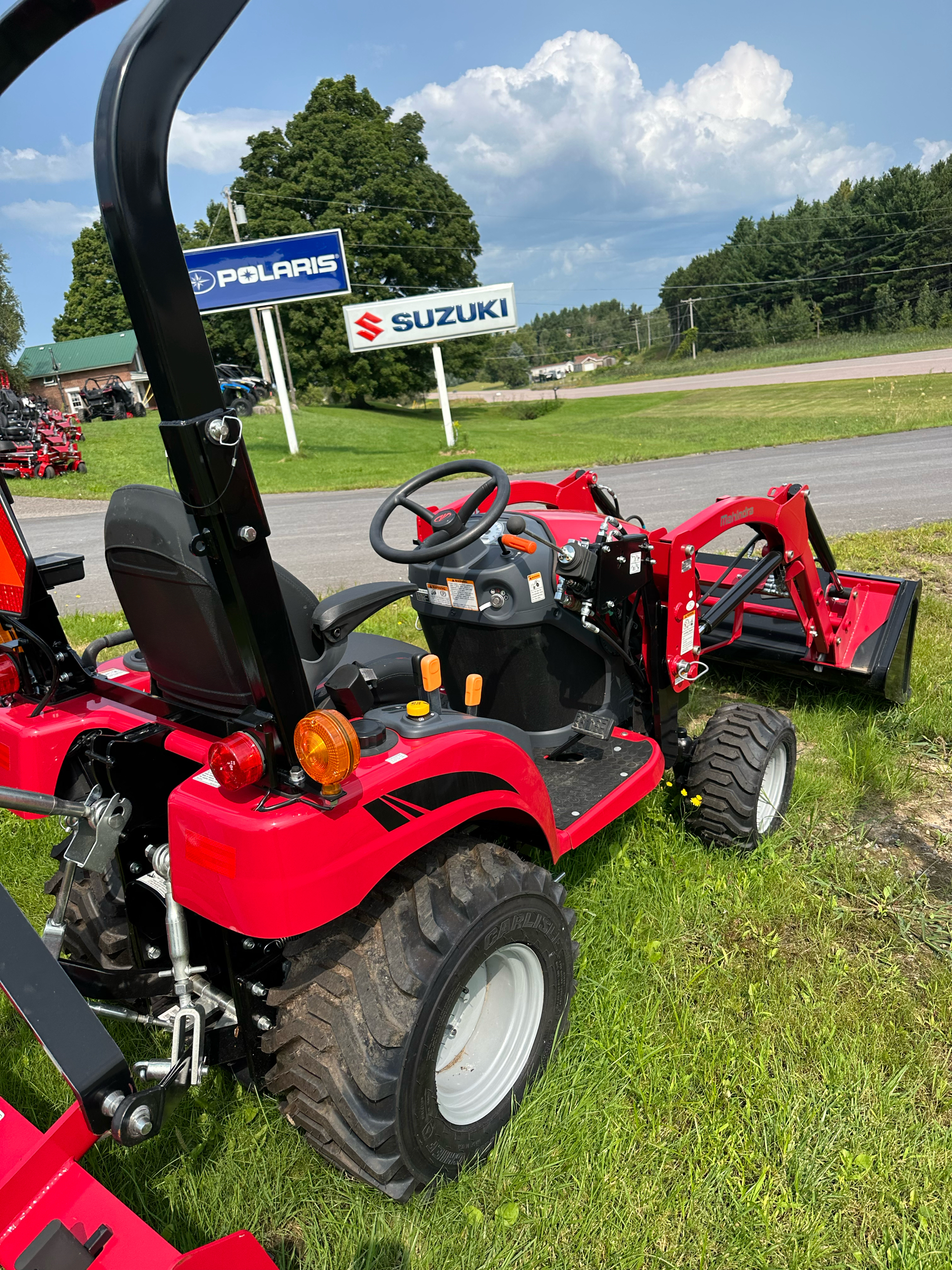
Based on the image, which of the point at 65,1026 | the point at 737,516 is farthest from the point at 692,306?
the point at 65,1026

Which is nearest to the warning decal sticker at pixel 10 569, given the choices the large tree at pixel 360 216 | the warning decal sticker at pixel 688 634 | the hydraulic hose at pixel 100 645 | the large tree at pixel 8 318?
the hydraulic hose at pixel 100 645

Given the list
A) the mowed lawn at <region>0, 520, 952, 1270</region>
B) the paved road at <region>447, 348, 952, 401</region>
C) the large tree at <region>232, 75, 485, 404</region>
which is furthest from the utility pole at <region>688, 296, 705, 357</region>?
the mowed lawn at <region>0, 520, 952, 1270</region>

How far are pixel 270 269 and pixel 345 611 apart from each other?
1755 cm

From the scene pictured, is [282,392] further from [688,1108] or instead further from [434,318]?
[688,1108]

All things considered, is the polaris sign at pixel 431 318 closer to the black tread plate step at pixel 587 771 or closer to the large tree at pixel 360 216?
the large tree at pixel 360 216

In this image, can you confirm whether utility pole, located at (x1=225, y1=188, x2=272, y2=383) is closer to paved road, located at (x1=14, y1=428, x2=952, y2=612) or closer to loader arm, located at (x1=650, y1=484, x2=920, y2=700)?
paved road, located at (x1=14, y1=428, x2=952, y2=612)

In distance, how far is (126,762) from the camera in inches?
77.4

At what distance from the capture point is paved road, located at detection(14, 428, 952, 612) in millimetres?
8570

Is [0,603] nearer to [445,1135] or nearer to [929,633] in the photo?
[445,1135]

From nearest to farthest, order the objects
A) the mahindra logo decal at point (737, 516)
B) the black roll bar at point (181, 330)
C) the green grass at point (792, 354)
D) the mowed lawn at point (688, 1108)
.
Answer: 1. the black roll bar at point (181, 330)
2. the mowed lawn at point (688, 1108)
3. the mahindra logo decal at point (737, 516)
4. the green grass at point (792, 354)

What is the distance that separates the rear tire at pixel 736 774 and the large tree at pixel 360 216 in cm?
3355

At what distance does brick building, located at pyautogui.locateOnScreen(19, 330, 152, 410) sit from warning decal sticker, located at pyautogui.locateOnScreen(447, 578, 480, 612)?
1333 mm

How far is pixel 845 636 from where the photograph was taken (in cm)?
428

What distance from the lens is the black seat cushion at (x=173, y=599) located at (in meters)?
1.66
